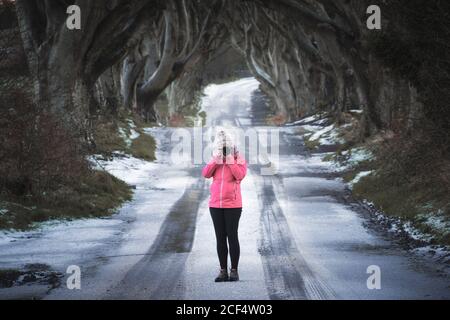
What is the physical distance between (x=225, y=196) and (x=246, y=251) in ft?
8.13

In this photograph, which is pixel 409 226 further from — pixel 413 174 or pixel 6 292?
pixel 6 292

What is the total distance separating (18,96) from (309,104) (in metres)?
30.9

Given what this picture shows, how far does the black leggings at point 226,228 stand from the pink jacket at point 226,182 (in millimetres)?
89

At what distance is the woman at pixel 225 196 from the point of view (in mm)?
8539

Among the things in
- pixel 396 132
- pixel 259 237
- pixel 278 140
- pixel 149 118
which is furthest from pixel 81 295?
pixel 149 118

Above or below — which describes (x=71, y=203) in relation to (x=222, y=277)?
above

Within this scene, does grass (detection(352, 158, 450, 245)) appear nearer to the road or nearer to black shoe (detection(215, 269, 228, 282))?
the road

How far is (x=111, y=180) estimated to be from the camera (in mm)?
17234

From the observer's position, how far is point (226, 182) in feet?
28.0

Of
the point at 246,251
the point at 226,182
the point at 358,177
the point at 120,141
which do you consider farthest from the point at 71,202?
the point at 120,141

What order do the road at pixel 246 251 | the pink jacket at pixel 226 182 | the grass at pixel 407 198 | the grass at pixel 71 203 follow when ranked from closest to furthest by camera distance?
1. the road at pixel 246 251
2. the pink jacket at pixel 226 182
3. the grass at pixel 407 198
4. the grass at pixel 71 203

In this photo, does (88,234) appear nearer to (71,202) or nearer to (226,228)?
(71,202)

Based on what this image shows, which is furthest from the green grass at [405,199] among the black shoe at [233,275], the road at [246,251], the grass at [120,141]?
the grass at [120,141]

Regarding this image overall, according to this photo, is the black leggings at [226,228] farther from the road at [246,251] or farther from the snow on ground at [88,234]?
the snow on ground at [88,234]
